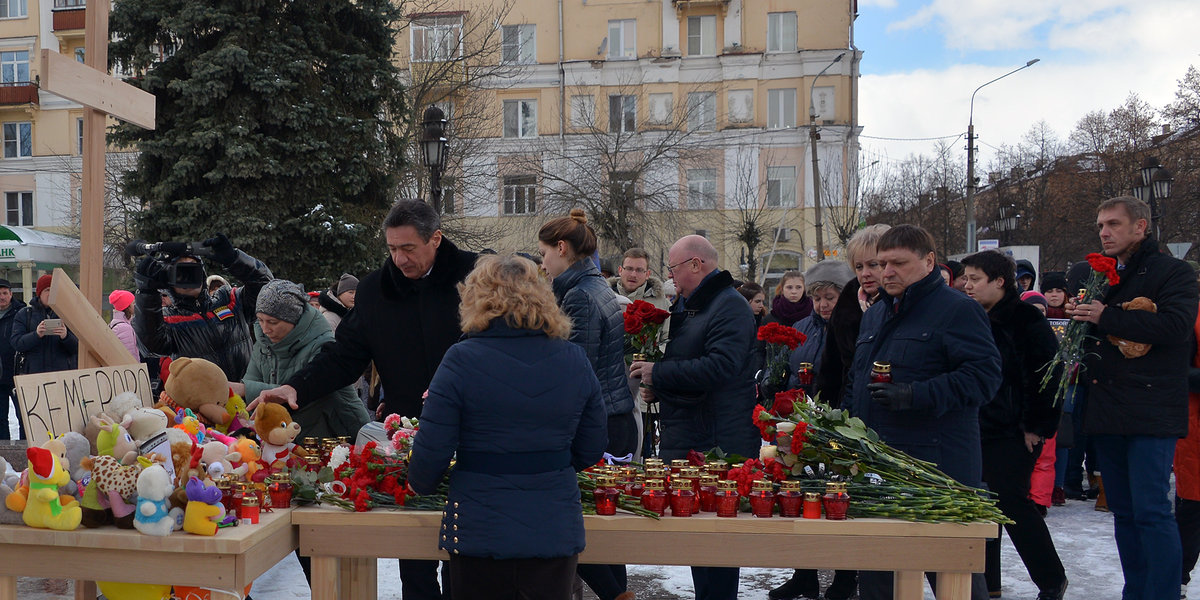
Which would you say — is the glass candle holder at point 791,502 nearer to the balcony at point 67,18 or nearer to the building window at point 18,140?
the balcony at point 67,18

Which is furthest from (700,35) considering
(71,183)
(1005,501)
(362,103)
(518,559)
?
(518,559)

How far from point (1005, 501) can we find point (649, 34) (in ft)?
93.6

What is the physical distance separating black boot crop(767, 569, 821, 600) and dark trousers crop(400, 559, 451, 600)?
2.11 m

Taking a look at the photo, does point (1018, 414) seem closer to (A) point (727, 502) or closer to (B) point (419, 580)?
(A) point (727, 502)

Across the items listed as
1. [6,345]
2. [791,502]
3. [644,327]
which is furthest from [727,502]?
[6,345]

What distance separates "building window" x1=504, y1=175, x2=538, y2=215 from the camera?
28.0 metres

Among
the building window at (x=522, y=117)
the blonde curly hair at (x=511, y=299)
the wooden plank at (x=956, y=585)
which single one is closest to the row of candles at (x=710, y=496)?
the wooden plank at (x=956, y=585)

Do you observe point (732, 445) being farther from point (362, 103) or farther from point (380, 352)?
point (362, 103)

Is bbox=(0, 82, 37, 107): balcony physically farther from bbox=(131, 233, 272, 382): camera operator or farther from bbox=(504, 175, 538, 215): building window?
bbox=(131, 233, 272, 382): camera operator

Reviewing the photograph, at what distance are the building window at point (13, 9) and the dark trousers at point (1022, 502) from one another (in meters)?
36.6

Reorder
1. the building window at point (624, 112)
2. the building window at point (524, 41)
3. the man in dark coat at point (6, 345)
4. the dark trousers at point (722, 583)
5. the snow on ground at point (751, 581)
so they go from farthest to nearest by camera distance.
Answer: the building window at point (524, 41) → the building window at point (624, 112) → the man in dark coat at point (6, 345) → the snow on ground at point (751, 581) → the dark trousers at point (722, 583)

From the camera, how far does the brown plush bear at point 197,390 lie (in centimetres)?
368

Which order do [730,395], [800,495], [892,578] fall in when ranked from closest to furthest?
[800,495] → [892,578] → [730,395]

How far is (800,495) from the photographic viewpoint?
3.16 metres
